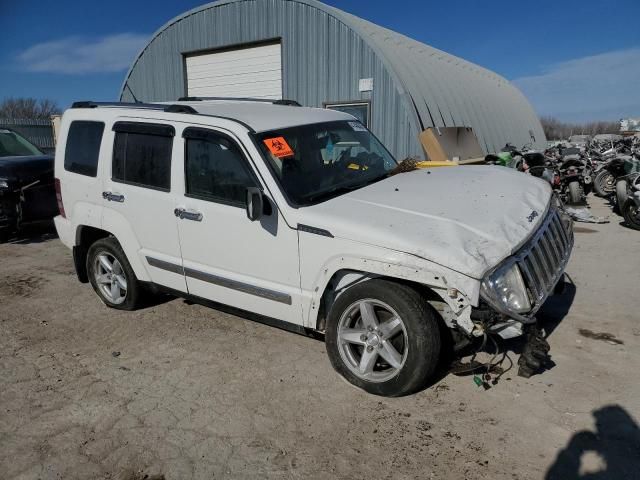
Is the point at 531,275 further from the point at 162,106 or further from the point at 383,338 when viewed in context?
the point at 162,106

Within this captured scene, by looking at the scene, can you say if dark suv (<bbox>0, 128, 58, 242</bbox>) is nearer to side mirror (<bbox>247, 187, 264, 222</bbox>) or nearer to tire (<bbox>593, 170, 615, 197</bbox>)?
side mirror (<bbox>247, 187, 264, 222</bbox>)

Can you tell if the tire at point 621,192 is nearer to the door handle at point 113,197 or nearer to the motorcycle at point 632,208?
the motorcycle at point 632,208

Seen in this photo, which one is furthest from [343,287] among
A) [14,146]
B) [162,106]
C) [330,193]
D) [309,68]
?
[309,68]

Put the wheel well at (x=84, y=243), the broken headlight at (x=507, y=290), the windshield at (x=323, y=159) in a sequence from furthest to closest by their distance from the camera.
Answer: the wheel well at (x=84, y=243) < the windshield at (x=323, y=159) < the broken headlight at (x=507, y=290)

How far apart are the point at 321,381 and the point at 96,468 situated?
1.53 metres

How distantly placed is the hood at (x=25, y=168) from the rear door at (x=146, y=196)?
417 cm

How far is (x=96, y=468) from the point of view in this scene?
9.01 feet

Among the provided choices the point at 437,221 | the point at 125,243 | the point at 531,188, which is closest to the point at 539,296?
the point at 437,221

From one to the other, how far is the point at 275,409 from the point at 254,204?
1.39m

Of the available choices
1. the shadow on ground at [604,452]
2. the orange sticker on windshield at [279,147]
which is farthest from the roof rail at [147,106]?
the shadow on ground at [604,452]

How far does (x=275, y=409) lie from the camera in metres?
3.27

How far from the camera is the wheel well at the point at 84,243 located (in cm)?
509

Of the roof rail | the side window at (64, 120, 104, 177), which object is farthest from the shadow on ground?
the side window at (64, 120, 104, 177)

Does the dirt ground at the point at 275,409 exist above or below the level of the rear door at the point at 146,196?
below
